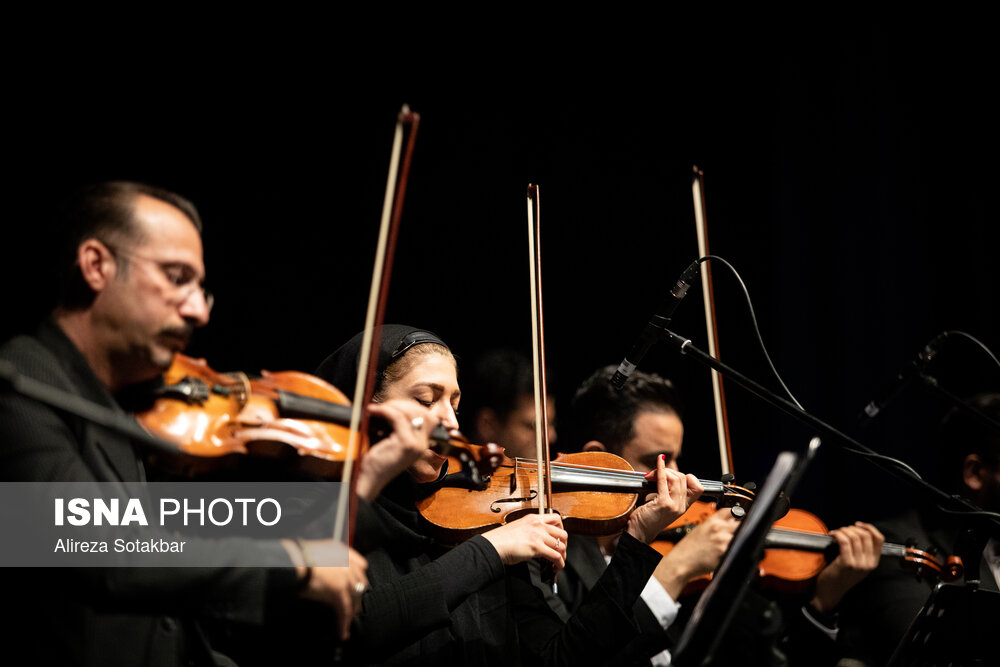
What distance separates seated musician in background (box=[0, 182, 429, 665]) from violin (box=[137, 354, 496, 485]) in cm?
6

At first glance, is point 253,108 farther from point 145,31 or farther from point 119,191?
point 119,191

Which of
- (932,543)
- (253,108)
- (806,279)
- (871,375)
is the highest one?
(253,108)

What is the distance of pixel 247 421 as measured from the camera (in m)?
1.40

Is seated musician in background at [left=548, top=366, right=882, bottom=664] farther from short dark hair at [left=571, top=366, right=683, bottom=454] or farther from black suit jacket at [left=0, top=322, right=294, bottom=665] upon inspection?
black suit jacket at [left=0, top=322, right=294, bottom=665]

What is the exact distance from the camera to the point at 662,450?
2834mm

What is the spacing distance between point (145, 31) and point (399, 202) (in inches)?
61.5

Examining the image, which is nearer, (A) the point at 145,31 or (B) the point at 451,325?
(A) the point at 145,31

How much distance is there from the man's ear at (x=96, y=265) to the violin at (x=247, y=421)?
185mm

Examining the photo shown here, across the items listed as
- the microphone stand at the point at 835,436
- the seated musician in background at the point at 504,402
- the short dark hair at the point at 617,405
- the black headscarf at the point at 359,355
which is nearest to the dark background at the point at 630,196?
the seated musician in background at the point at 504,402

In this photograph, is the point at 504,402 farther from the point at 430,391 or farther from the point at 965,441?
the point at 965,441

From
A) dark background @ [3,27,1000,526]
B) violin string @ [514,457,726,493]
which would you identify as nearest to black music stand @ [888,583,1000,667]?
violin string @ [514,457,726,493]

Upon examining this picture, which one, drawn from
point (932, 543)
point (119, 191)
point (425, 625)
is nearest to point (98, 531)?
point (119, 191)

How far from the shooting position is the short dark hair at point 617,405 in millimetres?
2906

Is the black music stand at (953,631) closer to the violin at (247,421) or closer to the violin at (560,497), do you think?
the violin at (560,497)
